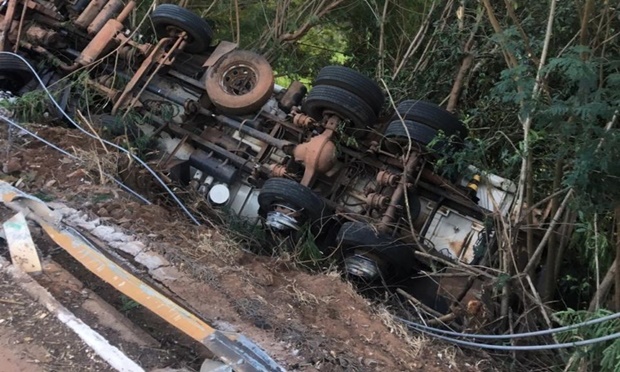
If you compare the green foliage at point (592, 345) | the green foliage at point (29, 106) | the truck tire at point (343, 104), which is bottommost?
the green foliage at point (29, 106)

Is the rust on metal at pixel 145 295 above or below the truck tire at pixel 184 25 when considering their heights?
below

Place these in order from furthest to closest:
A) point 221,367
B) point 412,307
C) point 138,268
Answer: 1. point 412,307
2. point 138,268
3. point 221,367

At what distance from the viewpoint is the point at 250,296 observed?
3.08 meters

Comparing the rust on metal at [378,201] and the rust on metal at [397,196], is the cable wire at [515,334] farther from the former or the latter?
the rust on metal at [378,201]

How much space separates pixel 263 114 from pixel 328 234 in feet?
3.78

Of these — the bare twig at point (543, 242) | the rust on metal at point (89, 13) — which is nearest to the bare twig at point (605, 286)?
the bare twig at point (543, 242)

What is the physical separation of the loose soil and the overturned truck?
0.52m

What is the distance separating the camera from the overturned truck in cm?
415

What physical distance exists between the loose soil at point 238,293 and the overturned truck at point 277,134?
52cm

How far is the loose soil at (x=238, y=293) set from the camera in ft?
8.95

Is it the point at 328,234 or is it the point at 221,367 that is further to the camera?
the point at 328,234

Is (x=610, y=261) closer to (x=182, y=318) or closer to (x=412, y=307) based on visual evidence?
(x=412, y=307)

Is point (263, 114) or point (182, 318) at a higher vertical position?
point (263, 114)

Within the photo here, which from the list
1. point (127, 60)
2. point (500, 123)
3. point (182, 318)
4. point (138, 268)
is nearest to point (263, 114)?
point (127, 60)
